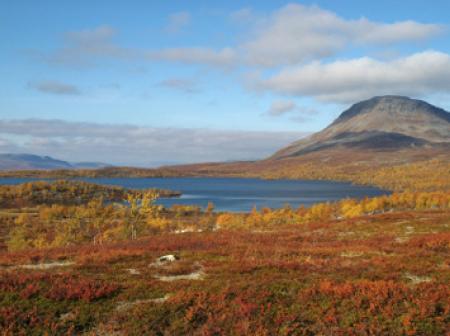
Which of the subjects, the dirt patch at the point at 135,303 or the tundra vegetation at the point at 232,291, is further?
the dirt patch at the point at 135,303

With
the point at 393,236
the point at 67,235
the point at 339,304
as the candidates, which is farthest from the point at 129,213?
the point at 339,304

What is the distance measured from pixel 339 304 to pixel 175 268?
8.53m

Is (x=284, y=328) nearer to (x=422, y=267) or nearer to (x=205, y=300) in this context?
(x=205, y=300)

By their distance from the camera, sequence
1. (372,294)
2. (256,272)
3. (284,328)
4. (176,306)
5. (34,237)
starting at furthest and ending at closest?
(34,237) → (256,272) → (372,294) → (176,306) → (284,328)

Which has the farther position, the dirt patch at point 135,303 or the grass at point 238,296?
the dirt patch at point 135,303

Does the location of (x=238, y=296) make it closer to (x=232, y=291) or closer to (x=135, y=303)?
(x=232, y=291)

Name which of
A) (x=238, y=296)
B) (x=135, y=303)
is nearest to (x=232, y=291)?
(x=238, y=296)

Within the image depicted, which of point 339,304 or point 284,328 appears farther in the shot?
point 339,304

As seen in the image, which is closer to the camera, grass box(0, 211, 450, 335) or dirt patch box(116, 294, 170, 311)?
grass box(0, 211, 450, 335)

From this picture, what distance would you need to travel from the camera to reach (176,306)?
13.2 metres

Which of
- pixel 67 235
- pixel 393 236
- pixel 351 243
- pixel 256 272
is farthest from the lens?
pixel 67 235

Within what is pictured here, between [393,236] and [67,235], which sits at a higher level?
[393,236]

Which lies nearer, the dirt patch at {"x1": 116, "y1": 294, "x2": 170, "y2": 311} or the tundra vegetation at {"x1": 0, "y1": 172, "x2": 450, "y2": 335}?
the tundra vegetation at {"x1": 0, "y1": 172, "x2": 450, "y2": 335}

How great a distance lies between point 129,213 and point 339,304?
56644 millimetres
